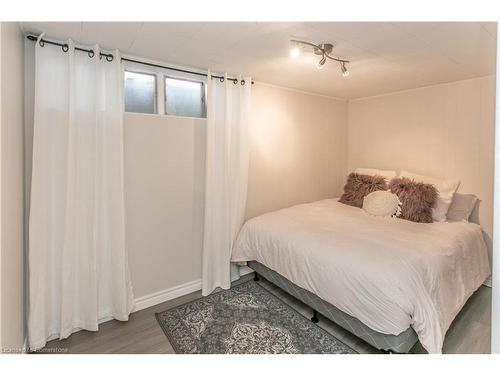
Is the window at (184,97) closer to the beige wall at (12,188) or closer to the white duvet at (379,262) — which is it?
the beige wall at (12,188)

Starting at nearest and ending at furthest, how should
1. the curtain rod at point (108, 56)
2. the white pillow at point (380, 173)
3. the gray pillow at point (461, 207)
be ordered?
the curtain rod at point (108, 56), the gray pillow at point (461, 207), the white pillow at point (380, 173)

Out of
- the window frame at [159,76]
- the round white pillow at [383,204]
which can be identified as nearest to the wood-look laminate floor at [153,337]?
the round white pillow at [383,204]

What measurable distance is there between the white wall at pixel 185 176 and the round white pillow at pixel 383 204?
906 mm

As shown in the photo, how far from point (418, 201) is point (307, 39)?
6.21 feet

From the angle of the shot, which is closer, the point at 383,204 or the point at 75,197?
the point at 75,197

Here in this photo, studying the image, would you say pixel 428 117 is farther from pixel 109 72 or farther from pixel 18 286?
pixel 18 286

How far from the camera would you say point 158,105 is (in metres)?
2.38

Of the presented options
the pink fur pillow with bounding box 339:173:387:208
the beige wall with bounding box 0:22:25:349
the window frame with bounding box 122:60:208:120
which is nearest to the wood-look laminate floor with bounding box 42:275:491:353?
the beige wall with bounding box 0:22:25:349

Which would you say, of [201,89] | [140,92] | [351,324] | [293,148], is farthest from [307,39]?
[351,324]

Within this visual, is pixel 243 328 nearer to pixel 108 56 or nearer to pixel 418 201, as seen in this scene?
pixel 418 201

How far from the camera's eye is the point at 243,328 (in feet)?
6.72

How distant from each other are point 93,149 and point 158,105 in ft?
2.34

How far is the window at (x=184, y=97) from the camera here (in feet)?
8.05
